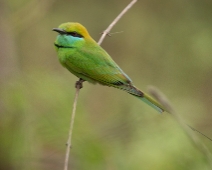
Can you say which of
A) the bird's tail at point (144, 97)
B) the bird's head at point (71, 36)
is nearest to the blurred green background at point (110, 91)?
the bird's tail at point (144, 97)

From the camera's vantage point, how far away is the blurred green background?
3191 millimetres

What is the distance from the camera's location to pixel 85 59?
2.98 m

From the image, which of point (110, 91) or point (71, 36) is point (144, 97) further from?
point (110, 91)

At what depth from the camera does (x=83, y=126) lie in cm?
322

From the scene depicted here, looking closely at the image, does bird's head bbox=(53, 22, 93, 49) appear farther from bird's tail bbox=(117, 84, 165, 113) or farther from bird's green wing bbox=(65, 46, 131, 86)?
bird's tail bbox=(117, 84, 165, 113)

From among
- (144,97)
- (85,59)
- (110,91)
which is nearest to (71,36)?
(85,59)

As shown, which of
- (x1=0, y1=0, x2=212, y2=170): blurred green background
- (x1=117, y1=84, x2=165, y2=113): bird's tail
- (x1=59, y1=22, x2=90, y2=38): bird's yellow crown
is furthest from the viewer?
(x1=0, y1=0, x2=212, y2=170): blurred green background

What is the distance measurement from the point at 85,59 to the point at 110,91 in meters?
2.76

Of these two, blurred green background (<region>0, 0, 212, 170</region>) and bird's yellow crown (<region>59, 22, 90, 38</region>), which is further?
blurred green background (<region>0, 0, 212, 170</region>)

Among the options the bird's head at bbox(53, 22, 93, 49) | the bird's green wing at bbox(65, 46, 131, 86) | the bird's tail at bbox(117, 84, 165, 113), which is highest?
the bird's head at bbox(53, 22, 93, 49)

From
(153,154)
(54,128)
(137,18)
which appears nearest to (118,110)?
(153,154)

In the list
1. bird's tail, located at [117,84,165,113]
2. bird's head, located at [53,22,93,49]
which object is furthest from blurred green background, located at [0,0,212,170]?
bird's head, located at [53,22,93,49]

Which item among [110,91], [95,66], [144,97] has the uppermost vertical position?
→ [110,91]

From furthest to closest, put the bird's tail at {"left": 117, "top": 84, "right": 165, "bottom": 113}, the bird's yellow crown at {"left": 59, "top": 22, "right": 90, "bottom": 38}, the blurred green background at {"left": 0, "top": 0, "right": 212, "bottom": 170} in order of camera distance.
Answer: the blurred green background at {"left": 0, "top": 0, "right": 212, "bottom": 170}
the bird's yellow crown at {"left": 59, "top": 22, "right": 90, "bottom": 38}
the bird's tail at {"left": 117, "top": 84, "right": 165, "bottom": 113}
